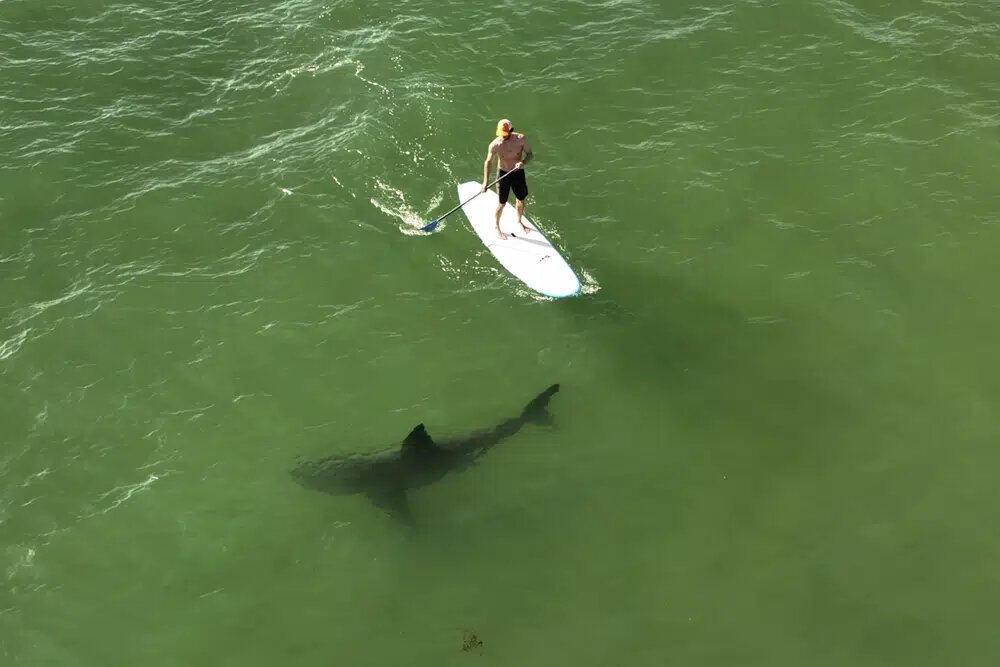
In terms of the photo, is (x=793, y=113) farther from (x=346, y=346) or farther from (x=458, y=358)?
(x=346, y=346)

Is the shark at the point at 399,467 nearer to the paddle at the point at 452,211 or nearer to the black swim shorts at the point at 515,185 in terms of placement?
the paddle at the point at 452,211

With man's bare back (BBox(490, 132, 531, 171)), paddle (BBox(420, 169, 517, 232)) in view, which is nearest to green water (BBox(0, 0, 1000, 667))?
paddle (BBox(420, 169, 517, 232))

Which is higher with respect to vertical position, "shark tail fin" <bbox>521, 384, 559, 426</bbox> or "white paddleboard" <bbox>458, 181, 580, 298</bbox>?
"white paddleboard" <bbox>458, 181, 580, 298</bbox>

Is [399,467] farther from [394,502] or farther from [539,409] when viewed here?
[539,409]

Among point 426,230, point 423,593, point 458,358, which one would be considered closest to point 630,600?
point 423,593

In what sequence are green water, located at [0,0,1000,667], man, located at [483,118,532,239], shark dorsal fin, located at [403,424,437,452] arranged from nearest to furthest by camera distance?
1. green water, located at [0,0,1000,667]
2. shark dorsal fin, located at [403,424,437,452]
3. man, located at [483,118,532,239]

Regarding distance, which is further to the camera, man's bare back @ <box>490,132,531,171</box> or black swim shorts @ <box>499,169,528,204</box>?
black swim shorts @ <box>499,169,528,204</box>

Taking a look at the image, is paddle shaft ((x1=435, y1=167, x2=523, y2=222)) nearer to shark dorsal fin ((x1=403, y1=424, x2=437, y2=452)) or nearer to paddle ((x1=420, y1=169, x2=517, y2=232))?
paddle ((x1=420, y1=169, x2=517, y2=232))
